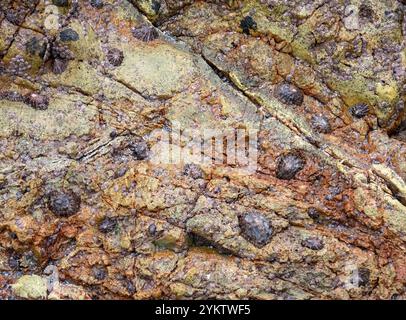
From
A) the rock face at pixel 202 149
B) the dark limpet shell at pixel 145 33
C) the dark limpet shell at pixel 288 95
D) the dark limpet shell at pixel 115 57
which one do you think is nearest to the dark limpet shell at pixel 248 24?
the rock face at pixel 202 149

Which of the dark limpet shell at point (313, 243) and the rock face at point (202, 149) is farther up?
the rock face at point (202, 149)

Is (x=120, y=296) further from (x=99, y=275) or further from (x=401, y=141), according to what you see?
(x=401, y=141)

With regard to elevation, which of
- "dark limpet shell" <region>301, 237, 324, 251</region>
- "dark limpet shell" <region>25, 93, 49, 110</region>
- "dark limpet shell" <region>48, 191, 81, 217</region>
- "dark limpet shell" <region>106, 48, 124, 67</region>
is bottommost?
"dark limpet shell" <region>301, 237, 324, 251</region>

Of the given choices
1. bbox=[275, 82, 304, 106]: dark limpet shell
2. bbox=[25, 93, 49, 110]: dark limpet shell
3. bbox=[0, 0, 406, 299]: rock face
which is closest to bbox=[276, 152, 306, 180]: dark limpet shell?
bbox=[0, 0, 406, 299]: rock face

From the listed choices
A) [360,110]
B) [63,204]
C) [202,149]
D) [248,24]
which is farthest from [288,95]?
[63,204]

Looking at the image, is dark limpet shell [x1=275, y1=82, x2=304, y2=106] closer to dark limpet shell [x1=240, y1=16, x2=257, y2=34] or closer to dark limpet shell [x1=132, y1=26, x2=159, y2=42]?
dark limpet shell [x1=240, y1=16, x2=257, y2=34]

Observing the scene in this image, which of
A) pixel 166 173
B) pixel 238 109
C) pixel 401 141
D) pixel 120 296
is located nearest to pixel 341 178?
pixel 401 141

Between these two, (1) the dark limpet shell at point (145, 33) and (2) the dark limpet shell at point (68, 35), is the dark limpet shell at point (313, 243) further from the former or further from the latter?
(2) the dark limpet shell at point (68, 35)

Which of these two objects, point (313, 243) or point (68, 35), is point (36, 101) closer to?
point (68, 35)
